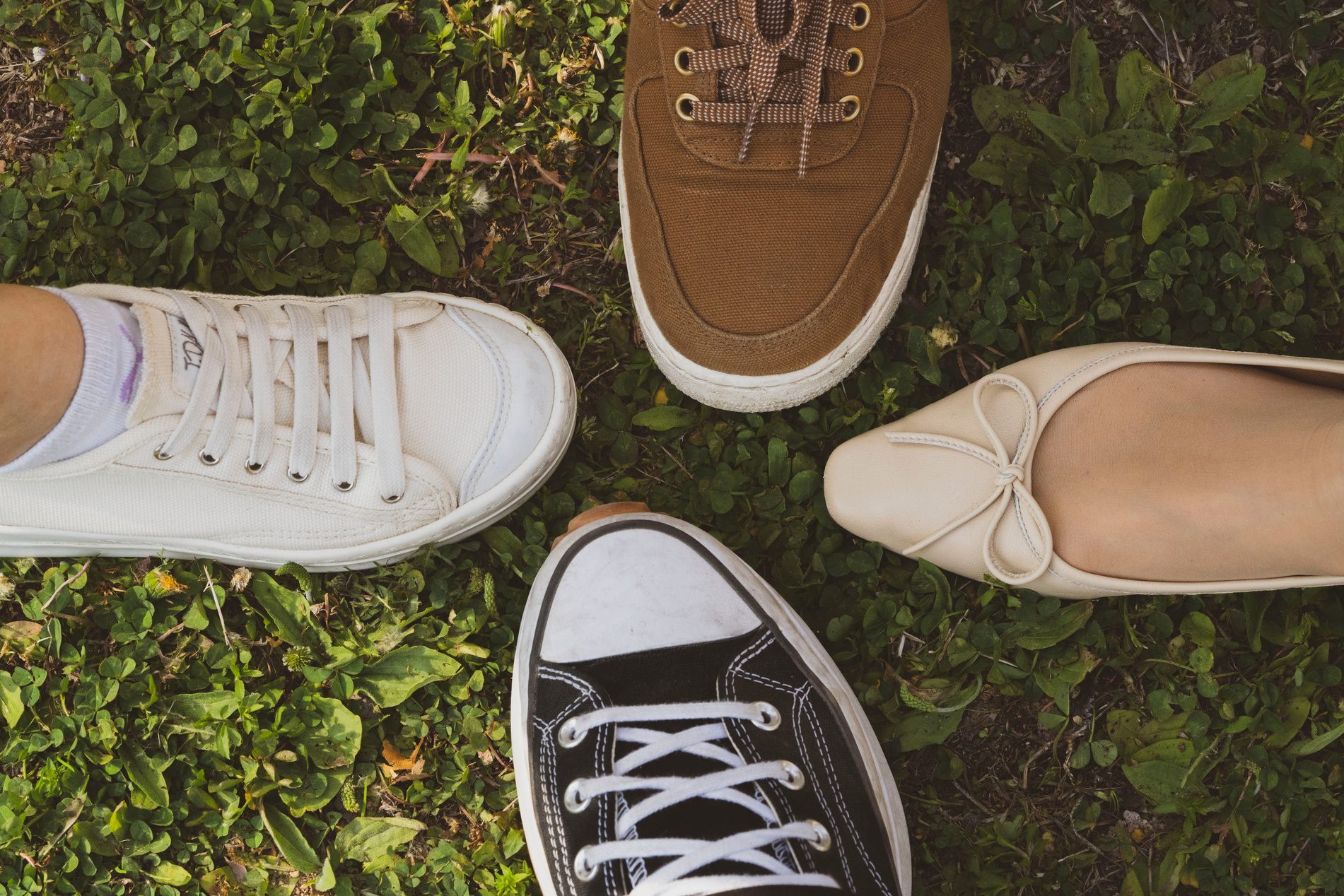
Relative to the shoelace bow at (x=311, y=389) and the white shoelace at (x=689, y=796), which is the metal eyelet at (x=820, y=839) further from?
the shoelace bow at (x=311, y=389)

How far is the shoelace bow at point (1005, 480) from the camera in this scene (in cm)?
182

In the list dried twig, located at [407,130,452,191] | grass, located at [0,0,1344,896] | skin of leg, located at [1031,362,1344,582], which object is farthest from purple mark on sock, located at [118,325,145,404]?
skin of leg, located at [1031,362,1344,582]

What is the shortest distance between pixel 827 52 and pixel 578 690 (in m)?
1.41

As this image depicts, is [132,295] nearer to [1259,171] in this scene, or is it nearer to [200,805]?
[200,805]

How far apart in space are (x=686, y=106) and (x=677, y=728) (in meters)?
1.29

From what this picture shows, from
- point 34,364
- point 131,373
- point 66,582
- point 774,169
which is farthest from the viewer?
point 66,582

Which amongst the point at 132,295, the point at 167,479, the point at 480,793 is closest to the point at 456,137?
the point at 132,295

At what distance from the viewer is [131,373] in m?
1.68

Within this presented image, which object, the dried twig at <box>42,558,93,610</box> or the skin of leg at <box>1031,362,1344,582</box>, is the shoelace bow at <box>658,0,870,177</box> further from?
the dried twig at <box>42,558,93,610</box>

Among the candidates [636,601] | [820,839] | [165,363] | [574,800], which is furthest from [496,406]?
[820,839]

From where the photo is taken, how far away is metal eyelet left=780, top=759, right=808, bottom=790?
1887mm

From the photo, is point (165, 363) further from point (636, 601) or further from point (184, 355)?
point (636, 601)

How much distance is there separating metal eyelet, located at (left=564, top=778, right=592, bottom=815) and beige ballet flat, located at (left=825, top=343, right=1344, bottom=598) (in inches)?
31.5

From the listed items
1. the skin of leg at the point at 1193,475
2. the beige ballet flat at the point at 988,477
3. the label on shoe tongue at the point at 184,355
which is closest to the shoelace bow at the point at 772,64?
the beige ballet flat at the point at 988,477
